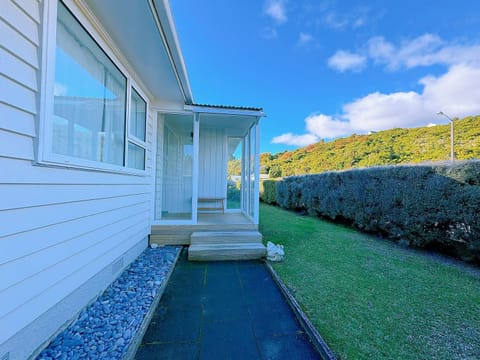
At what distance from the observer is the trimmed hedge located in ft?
12.2

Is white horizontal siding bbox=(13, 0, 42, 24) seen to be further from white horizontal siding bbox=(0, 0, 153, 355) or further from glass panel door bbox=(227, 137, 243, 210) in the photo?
glass panel door bbox=(227, 137, 243, 210)

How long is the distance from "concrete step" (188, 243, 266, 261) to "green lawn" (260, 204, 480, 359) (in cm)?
50

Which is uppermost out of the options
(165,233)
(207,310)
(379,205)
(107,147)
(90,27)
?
(90,27)

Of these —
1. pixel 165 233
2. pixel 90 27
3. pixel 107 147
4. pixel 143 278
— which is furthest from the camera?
pixel 165 233

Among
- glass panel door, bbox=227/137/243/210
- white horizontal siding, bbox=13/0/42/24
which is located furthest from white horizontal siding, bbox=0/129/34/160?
glass panel door, bbox=227/137/243/210

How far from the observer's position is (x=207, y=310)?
7.82 ft

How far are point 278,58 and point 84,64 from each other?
1055 cm

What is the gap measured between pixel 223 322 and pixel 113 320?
3.74 feet

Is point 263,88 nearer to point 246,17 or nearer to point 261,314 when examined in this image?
point 246,17

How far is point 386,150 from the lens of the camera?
15531 mm

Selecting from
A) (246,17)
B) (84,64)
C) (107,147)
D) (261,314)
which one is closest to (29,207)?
(107,147)

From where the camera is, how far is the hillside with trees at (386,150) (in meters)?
12.8

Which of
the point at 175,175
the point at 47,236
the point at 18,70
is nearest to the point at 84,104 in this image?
the point at 18,70

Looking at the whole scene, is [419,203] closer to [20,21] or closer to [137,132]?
[137,132]
